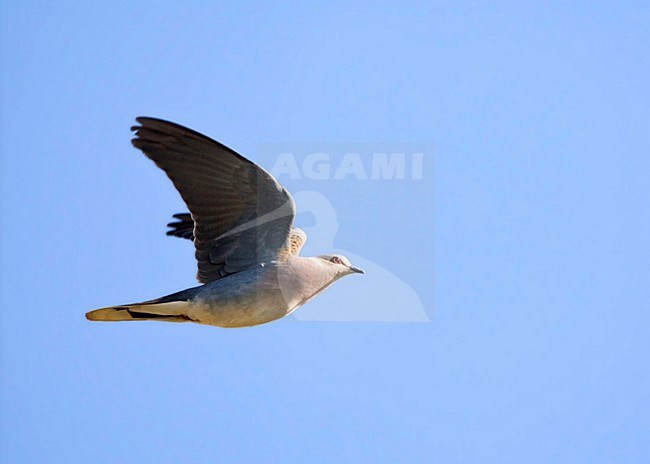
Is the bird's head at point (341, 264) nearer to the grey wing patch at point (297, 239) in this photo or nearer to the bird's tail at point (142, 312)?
the grey wing patch at point (297, 239)

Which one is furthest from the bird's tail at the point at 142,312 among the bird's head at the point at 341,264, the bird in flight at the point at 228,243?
the bird's head at the point at 341,264

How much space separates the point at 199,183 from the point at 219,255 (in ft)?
3.05

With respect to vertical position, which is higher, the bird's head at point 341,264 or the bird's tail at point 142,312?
the bird's head at point 341,264

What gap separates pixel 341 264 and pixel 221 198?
1616 millimetres

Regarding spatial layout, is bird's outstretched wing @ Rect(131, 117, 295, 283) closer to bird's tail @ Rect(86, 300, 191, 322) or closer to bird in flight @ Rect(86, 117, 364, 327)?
bird in flight @ Rect(86, 117, 364, 327)

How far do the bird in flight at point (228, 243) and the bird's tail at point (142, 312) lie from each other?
10mm

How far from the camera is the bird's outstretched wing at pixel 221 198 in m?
11.8

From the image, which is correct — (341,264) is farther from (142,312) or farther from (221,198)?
(142,312)

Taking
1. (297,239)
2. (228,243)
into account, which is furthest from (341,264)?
(228,243)

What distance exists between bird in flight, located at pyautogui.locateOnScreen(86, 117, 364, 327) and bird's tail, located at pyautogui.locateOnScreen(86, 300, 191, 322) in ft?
0.03

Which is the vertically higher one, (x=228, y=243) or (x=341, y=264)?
(x=228, y=243)

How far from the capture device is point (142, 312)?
40.7ft

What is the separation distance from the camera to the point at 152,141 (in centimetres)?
1182

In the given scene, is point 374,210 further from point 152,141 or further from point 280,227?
point 152,141
